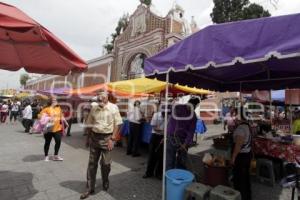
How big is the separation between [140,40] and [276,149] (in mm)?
17413

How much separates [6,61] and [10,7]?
1728 mm

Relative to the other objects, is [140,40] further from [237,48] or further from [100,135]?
[237,48]

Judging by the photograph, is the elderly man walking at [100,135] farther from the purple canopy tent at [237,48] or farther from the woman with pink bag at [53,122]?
the woman with pink bag at [53,122]

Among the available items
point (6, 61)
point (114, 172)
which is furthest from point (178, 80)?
point (6, 61)

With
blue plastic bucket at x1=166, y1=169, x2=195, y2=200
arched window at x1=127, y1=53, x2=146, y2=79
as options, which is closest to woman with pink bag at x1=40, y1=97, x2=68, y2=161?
blue plastic bucket at x1=166, y1=169, x2=195, y2=200

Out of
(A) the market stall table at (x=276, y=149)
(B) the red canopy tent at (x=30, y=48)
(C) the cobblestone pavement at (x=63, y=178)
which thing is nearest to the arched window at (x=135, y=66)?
(C) the cobblestone pavement at (x=63, y=178)

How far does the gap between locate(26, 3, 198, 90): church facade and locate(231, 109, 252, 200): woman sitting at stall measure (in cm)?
1436

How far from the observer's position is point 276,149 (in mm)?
5824

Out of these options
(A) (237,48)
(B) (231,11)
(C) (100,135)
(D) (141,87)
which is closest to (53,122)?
(C) (100,135)

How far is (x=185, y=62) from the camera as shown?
3842mm

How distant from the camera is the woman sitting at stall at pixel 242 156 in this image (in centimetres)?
413

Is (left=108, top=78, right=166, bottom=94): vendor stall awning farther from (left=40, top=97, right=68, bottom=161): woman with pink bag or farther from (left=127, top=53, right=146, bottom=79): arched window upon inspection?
(left=127, top=53, right=146, bottom=79): arched window

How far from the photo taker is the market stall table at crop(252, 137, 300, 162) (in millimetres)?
5441

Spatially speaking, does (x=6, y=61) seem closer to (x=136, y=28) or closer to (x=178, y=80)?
(x=178, y=80)
